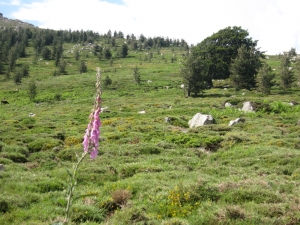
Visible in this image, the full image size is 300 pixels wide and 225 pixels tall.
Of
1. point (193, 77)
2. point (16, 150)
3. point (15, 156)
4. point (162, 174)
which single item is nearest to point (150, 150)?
point (162, 174)

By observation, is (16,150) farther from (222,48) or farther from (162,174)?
(222,48)

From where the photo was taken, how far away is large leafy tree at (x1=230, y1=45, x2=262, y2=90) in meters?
56.7

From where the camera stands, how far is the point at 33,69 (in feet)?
335

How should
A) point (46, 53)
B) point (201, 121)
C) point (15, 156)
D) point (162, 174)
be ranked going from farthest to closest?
point (46, 53), point (201, 121), point (15, 156), point (162, 174)

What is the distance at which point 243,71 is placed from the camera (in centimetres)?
5688

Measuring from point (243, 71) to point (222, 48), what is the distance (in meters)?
11.9

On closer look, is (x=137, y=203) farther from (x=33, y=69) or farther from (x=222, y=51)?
(x=33, y=69)

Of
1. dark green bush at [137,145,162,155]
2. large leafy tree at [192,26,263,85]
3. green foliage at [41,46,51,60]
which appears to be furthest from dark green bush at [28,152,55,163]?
green foliage at [41,46,51,60]

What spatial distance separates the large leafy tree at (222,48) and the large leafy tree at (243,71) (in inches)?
269

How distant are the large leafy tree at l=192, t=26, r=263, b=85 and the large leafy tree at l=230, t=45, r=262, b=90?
22.4 ft

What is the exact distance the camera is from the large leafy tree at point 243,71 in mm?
56697

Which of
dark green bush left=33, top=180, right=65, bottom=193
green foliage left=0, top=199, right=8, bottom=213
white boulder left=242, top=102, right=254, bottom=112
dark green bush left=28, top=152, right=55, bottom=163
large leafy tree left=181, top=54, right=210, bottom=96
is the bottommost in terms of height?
dark green bush left=28, top=152, right=55, bottom=163

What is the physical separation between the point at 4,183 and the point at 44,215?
163 inches

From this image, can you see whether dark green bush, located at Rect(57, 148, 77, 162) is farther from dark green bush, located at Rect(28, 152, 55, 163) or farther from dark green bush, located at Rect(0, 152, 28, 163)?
dark green bush, located at Rect(0, 152, 28, 163)
